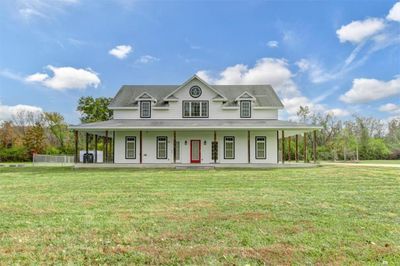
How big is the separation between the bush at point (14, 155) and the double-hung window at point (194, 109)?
2406 cm

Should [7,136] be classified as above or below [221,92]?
below

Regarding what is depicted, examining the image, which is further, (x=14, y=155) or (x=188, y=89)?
(x=14, y=155)

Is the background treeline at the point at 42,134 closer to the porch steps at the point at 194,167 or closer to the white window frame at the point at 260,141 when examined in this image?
the porch steps at the point at 194,167

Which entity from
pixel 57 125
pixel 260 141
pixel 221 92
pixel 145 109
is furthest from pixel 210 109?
pixel 57 125

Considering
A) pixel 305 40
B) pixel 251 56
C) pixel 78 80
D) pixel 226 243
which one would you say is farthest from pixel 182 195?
pixel 78 80

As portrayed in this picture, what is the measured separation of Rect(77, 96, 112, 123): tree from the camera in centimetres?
3584

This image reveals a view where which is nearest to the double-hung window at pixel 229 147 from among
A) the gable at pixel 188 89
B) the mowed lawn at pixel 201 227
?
the gable at pixel 188 89

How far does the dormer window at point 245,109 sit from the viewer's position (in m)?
23.7

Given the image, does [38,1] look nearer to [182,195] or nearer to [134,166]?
[134,166]

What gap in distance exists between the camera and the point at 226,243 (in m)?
4.58

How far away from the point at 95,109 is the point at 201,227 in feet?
108

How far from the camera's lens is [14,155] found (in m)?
36.3

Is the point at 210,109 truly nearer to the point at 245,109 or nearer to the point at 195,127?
the point at 245,109

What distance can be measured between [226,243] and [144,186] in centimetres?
672
